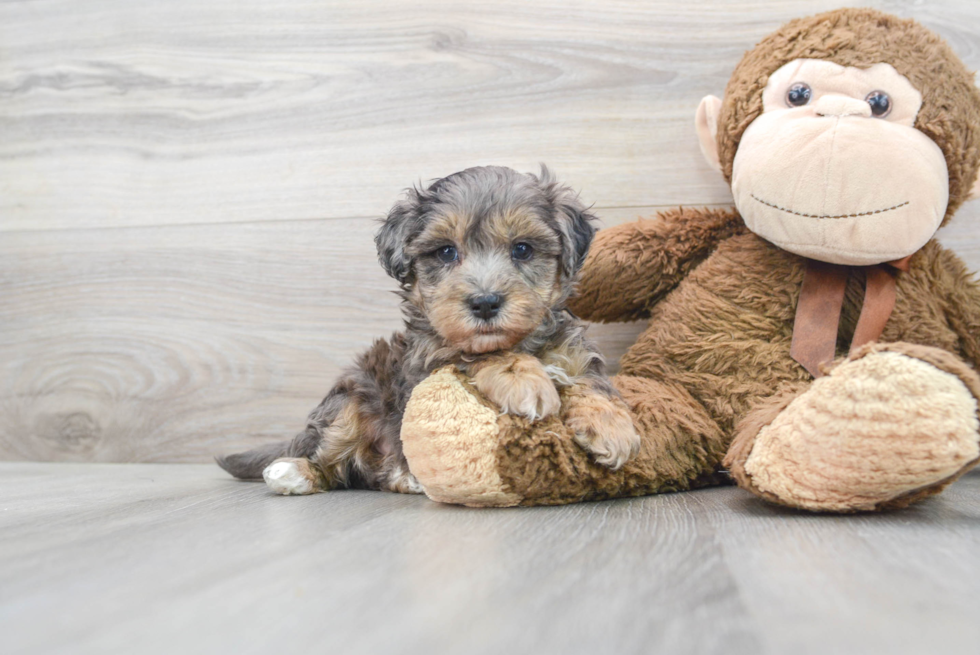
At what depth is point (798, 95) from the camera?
1.90 meters

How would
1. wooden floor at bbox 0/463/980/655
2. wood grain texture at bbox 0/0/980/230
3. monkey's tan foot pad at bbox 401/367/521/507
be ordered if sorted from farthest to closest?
wood grain texture at bbox 0/0/980/230 < monkey's tan foot pad at bbox 401/367/521/507 < wooden floor at bbox 0/463/980/655

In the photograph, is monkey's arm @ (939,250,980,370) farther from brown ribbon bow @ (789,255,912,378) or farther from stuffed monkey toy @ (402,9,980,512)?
brown ribbon bow @ (789,255,912,378)

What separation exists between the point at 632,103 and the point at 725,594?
1834 mm

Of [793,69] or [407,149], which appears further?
[407,149]

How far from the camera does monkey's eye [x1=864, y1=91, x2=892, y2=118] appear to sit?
1818mm

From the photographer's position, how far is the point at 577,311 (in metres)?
2.24

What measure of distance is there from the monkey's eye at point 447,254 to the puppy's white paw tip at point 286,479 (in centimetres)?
69

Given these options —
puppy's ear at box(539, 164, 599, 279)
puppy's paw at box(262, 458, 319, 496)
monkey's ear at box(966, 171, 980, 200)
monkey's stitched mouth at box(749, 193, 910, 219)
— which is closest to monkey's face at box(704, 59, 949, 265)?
monkey's stitched mouth at box(749, 193, 910, 219)

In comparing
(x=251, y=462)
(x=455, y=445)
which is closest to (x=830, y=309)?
(x=455, y=445)

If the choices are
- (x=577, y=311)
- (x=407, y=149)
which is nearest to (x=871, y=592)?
(x=577, y=311)

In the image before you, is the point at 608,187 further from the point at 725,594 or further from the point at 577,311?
the point at 725,594

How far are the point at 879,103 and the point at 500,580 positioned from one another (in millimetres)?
1486

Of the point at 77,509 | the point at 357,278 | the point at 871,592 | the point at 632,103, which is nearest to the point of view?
the point at 871,592

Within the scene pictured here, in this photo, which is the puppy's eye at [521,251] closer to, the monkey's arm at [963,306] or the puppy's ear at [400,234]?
the puppy's ear at [400,234]
